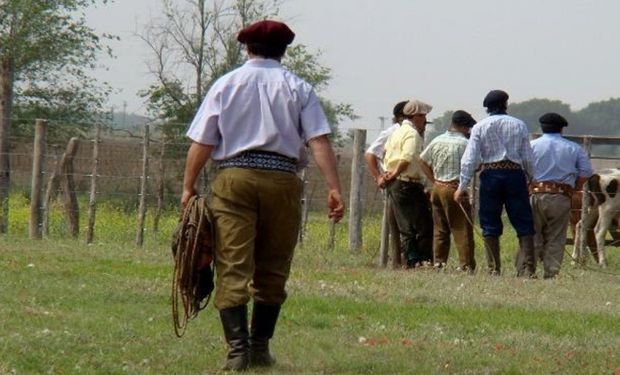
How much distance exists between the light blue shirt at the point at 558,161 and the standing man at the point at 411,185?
1.21 metres

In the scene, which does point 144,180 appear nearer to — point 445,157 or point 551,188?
point 445,157

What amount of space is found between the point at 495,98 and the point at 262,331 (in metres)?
7.05

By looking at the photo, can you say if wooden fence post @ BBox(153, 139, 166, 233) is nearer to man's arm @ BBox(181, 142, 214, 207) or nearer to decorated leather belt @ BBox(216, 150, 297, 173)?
man's arm @ BBox(181, 142, 214, 207)

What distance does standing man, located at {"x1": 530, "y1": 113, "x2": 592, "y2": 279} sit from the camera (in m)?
16.0

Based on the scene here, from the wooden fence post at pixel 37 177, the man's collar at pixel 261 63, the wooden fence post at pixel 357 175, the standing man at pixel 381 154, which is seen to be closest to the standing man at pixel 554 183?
the standing man at pixel 381 154

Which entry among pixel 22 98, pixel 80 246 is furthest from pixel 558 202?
pixel 22 98

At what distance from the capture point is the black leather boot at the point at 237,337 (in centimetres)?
830

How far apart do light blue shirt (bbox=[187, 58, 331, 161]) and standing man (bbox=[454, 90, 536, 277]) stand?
657 cm

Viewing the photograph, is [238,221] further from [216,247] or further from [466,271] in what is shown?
[466,271]

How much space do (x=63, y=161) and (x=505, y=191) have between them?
8388 millimetres

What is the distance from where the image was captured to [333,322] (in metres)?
10.7

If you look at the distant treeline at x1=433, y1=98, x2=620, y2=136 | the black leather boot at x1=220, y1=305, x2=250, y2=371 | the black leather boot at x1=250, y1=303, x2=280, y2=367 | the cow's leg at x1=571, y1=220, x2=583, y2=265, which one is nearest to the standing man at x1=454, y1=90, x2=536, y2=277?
the cow's leg at x1=571, y1=220, x2=583, y2=265

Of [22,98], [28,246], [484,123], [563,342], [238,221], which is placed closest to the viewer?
[238,221]

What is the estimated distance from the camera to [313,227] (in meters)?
22.3
